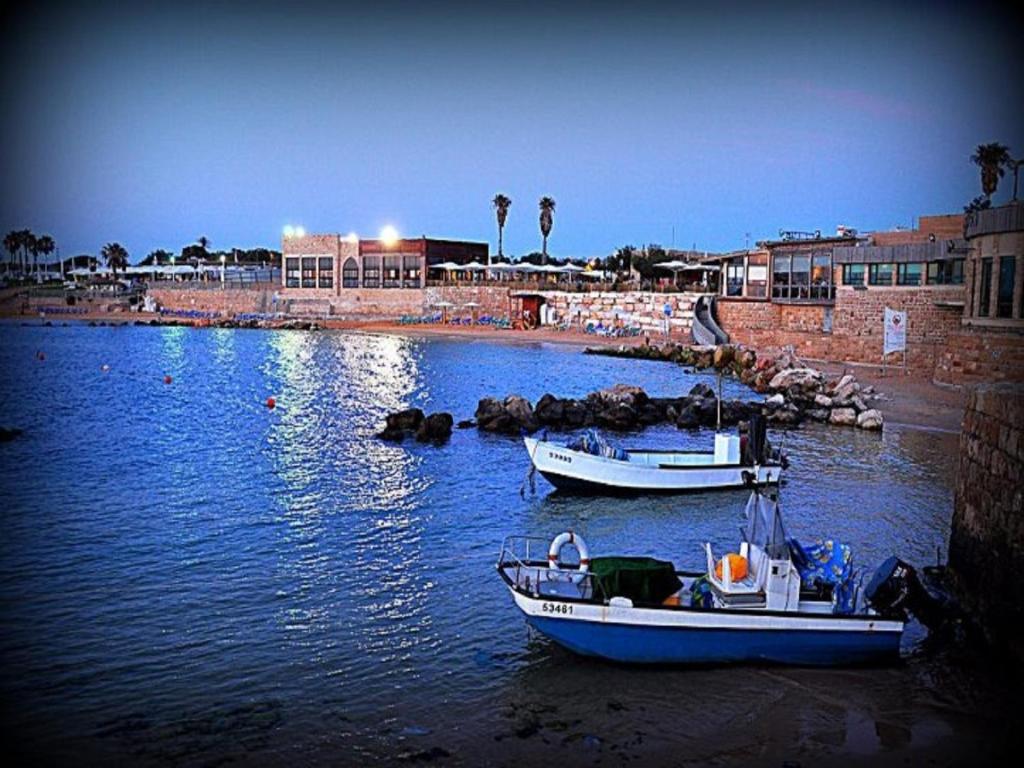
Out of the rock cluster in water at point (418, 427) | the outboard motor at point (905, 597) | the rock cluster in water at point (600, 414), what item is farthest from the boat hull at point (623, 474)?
the rock cluster in water at point (600, 414)

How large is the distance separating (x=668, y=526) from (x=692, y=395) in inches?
712

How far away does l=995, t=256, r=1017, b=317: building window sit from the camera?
28.8m

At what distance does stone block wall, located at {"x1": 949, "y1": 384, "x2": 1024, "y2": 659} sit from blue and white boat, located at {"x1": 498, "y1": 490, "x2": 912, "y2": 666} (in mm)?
1407

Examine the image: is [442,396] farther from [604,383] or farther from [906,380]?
[906,380]

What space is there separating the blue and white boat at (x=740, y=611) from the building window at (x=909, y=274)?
35.0 meters

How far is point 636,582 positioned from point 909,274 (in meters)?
37.9

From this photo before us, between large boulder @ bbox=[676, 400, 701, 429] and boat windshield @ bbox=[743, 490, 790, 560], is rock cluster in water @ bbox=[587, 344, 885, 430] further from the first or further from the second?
boat windshield @ bbox=[743, 490, 790, 560]

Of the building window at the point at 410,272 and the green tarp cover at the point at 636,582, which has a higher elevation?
the building window at the point at 410,272

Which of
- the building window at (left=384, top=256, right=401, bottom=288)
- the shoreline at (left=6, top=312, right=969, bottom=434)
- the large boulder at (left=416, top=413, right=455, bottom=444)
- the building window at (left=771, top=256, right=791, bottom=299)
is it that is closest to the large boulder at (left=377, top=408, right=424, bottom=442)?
the large boulder at (left=416, top=413, right=455, bottom=444)

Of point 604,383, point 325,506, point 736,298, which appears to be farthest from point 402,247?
point 325,506

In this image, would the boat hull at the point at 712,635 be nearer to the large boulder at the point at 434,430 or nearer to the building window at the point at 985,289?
the large boulder at the point at 434,430

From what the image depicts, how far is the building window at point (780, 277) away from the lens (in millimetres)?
57531

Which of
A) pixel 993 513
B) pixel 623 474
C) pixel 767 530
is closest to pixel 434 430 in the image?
pixel 623 474

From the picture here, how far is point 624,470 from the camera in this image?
23.5 m
